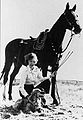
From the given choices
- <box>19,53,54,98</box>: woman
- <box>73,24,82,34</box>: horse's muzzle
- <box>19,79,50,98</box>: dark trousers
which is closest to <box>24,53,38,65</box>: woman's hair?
<box>19,53,54,98</box>: woman

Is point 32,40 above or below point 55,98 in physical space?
above

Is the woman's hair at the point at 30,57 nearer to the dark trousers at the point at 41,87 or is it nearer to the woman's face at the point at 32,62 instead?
the woman's face at the point at 32,62

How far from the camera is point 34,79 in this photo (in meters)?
1.81

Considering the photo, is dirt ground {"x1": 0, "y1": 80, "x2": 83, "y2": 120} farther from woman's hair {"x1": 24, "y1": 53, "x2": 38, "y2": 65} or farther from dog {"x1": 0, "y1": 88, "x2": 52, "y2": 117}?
woman's hair {"x1": 24, "y1": 53, "x2": 38, "y2": 65}

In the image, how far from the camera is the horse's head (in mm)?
1826

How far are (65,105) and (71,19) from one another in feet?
1.34

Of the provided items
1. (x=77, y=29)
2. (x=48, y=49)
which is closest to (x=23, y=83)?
(x=48, y=49)

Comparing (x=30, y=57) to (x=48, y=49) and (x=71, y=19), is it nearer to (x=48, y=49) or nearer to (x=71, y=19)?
(x=48, y=49)

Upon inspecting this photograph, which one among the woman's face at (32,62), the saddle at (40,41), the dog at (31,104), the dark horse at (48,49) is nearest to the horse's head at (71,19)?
the dark horse at (48,49)

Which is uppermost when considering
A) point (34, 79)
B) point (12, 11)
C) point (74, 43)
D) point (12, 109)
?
point (12, 11)

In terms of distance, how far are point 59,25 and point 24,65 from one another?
10.0 inches

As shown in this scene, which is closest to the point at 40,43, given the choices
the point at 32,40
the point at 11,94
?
the point at 32,40

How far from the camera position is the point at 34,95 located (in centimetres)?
181

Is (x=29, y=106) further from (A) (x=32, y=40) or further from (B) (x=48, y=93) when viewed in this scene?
(A) (x=32, y=40)
